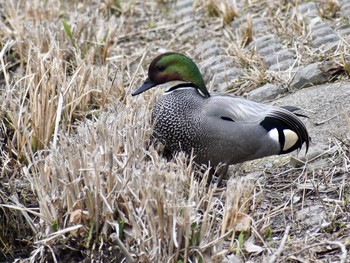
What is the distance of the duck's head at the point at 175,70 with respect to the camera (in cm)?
448

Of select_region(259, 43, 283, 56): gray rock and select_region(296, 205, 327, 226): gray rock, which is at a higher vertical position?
select_region(259, 43, 283, 56): gray rock

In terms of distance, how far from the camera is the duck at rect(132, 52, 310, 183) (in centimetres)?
427

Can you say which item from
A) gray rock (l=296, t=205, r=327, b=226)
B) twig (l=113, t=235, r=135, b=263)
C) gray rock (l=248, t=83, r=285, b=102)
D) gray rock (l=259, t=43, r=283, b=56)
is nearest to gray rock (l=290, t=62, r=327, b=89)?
gray rock (l=248, t=83, r=285, b=102)

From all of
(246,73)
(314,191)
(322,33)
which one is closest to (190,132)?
(314,191)

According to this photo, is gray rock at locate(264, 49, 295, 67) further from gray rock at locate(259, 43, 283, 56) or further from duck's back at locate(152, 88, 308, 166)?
duck's back at locate(152, 88, 308, 166)

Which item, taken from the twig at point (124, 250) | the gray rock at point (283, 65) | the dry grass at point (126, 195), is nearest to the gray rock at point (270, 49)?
the gray rock at point (283, 65)

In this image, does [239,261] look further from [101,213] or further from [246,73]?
[246,73]

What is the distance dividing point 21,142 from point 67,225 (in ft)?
3.71

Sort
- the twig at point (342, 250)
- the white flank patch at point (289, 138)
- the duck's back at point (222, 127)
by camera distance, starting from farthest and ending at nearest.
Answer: the white flank patch at point (289, 138), the duck's back at point (222, 127), the twig at point (342, 250)

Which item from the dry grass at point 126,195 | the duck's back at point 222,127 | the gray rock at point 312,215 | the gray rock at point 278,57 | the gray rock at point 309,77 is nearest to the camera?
the dry grass at point 126,195

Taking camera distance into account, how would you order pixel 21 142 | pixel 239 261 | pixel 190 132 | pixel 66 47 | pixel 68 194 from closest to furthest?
1. pixel 239 261
2. pixel 68 194
3. pixel 190 132
4. pixel 21 142
5. pixel 66 47

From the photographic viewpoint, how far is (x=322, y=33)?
19.0 ft

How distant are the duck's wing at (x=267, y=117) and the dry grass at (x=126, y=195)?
0.16 m

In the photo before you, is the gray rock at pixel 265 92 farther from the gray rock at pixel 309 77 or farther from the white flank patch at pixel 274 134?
the white flank patch at pixel 274 134
